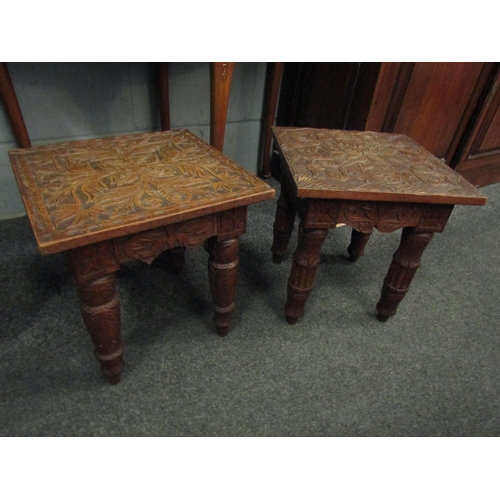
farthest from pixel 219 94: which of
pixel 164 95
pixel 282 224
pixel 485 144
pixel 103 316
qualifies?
pixel 485 144

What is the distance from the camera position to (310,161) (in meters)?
0.94

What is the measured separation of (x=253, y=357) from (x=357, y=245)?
60cm

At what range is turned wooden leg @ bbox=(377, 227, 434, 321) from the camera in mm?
937

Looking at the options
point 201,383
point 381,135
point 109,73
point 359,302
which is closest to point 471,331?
point 359,302

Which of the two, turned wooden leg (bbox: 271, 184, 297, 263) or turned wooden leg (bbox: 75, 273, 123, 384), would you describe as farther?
turned wooden leg (bbox: 271, 184, 297, 263)

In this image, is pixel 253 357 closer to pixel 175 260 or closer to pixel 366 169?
pixel 175 260

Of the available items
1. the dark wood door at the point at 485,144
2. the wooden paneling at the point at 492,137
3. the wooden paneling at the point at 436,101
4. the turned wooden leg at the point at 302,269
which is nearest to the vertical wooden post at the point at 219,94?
the turned wooden leg at the point at 302,269

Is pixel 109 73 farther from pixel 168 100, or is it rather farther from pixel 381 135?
pixel 381 135

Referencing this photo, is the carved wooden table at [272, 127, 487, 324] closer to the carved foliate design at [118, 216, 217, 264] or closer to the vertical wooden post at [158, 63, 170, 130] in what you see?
the carved foliate design at [118, 216, 217, 264]

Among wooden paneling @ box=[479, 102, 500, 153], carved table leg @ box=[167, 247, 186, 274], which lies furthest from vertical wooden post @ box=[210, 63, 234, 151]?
wooden paneling @ box=[479, 102, 500, 153]

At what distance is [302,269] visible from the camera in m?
0.96

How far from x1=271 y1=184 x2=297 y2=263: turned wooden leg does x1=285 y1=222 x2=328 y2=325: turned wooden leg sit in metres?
0.25

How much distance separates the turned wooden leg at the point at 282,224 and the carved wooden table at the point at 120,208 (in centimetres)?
30

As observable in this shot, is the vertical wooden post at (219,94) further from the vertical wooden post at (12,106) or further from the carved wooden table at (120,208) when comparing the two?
the vertical wooden post at (12,106)
